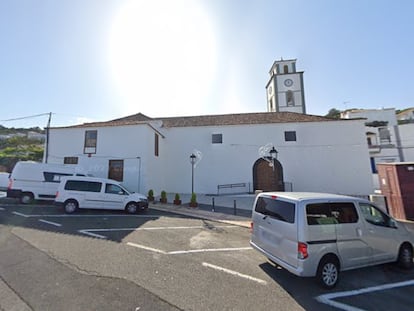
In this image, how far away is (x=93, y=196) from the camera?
9.71m

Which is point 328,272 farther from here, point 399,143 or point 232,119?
point 399,143

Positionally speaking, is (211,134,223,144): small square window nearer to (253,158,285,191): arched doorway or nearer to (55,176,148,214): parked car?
(253,158,285,191): arched doorway

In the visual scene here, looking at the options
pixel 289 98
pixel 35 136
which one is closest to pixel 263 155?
pixel 289 98

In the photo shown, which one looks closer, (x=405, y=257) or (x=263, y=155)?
(x=405, y=257)

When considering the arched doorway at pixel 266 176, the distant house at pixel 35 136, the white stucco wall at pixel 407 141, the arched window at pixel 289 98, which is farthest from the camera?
the distant house at pixel 35 136

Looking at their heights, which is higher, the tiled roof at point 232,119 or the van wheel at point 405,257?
the tiled roof at point 232,119

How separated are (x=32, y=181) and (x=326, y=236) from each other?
14.0m

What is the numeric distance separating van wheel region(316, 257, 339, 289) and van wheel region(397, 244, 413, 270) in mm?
2031

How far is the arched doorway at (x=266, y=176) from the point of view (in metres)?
17.8

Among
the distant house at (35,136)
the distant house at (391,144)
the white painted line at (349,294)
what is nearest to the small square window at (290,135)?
the distant house at (391,144)

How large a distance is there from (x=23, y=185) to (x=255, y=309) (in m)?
13.4

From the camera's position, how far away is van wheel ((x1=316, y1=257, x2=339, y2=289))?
11.9 feet

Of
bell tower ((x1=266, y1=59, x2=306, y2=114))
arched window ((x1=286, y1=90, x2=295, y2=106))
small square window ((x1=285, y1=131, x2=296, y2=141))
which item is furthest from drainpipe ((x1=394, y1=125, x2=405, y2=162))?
small square window ((x1=285, y1=131, x2=296, y2=141))

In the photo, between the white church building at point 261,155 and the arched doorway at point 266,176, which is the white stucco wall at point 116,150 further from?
the arched doorway at point 266,176
